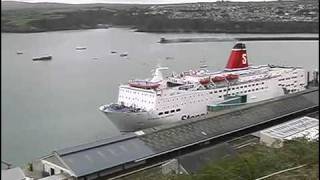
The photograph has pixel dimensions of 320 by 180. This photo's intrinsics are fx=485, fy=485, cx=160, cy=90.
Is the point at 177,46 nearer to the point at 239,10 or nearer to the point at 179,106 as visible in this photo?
the point at 239,10

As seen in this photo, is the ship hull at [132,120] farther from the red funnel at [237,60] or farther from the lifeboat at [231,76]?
the red funnel at [237,60]

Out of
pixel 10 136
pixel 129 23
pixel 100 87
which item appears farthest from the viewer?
pixel 100 87

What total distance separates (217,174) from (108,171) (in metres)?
1.45

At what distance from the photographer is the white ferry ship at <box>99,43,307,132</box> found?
4.66m

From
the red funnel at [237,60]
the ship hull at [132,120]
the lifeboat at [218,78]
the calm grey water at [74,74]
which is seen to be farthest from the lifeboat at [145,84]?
the red funnel at [237,60]

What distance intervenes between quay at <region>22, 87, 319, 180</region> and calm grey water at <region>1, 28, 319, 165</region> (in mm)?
576

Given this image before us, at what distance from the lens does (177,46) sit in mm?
11055

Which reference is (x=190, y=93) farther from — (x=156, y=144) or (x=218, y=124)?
(x=156, y=144)

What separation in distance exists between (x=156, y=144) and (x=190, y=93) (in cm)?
179

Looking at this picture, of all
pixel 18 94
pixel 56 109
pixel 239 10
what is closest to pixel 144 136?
pixel 56 109

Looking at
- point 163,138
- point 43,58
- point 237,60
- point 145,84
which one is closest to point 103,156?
point 163,138

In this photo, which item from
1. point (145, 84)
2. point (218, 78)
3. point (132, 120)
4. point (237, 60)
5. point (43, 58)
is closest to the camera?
point (132, 120)

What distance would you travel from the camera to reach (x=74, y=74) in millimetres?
7766

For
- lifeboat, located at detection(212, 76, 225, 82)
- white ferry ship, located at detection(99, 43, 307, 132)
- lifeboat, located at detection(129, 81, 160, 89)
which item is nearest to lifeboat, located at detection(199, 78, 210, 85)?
white ferry ship, located at detection(99, 43, 307, 132)
